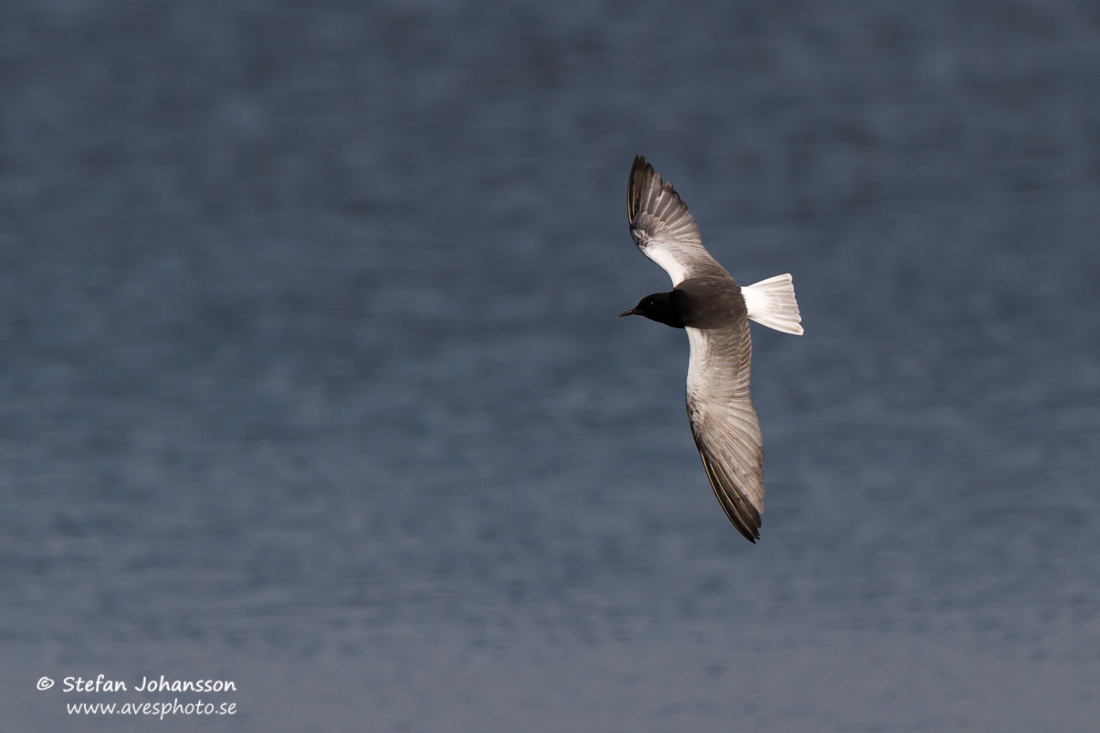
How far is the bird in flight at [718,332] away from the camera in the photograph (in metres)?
9.27

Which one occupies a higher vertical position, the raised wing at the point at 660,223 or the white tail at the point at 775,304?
the raised wing at the point at 660,223

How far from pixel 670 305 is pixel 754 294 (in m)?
0.70

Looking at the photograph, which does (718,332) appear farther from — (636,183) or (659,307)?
(636,183)

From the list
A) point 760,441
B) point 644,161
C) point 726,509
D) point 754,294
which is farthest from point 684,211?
point 726,509

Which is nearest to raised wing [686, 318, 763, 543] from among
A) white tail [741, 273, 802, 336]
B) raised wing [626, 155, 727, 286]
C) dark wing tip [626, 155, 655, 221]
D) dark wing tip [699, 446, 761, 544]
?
dark wing tip [699, 446, 761, 544]

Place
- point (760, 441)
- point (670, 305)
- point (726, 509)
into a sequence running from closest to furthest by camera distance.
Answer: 1. point (726, 509)
2. point (760, 441)
3. point (670, 305)

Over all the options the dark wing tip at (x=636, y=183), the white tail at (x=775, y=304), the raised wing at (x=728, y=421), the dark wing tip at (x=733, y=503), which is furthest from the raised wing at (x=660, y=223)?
the dark wing tip at (x=733, y=503)

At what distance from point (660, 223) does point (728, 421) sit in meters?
2.45

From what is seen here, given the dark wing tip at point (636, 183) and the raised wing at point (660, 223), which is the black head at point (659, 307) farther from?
the dark wing tip at point (636, 183)

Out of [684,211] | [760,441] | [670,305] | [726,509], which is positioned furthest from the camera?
[684,211]

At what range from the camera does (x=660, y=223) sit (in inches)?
455

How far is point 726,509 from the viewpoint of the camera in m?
8.97

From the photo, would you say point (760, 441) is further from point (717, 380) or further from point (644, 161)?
point (644, 161)

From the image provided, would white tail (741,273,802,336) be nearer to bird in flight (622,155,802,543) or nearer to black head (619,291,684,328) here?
bird in flight (622,155,802,543)
